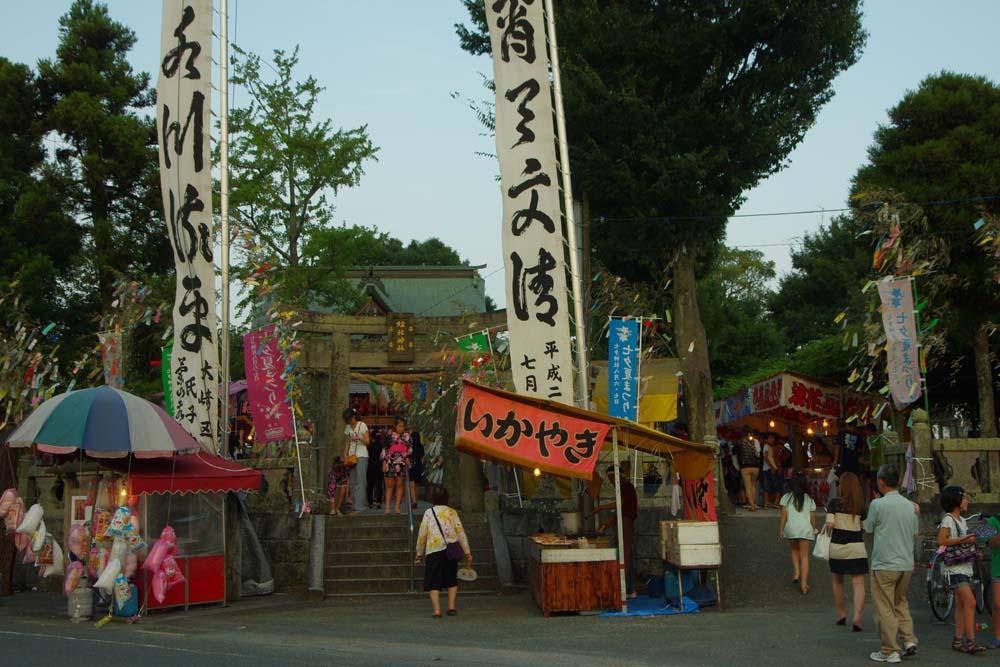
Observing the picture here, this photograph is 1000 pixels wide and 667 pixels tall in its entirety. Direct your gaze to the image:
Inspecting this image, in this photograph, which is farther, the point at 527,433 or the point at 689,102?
the point at 689,102

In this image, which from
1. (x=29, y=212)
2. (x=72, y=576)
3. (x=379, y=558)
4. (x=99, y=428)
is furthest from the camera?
(x=29, y=212)

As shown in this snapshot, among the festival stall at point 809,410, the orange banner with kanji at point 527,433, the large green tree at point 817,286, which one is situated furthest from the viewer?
the large green tree at point 817,286

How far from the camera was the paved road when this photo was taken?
30.2 feet

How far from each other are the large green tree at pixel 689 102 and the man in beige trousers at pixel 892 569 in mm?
12273

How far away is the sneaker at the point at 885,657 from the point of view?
8820 millimetres

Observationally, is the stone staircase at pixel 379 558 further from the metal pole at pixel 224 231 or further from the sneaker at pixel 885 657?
the sneaker at pixel 885 657

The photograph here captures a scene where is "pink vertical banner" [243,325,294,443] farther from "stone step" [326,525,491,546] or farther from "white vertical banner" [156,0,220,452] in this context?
"stone step" [326,525,491,546]

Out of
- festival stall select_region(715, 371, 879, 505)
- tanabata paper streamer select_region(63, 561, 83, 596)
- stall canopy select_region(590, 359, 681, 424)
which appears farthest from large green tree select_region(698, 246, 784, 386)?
tanabata paper streamer select_region(63, 561, 83, 596)

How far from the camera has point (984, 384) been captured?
2056 cm

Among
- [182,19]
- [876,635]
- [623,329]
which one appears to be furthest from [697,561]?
[182,19]

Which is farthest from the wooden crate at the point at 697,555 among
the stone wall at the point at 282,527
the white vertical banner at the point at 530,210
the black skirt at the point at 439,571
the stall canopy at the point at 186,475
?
the stone wall at the point at 282,527

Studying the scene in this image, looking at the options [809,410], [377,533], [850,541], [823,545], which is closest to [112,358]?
[377,533]

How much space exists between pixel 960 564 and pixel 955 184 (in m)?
12.7

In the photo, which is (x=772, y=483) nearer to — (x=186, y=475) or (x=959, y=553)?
(x=959, y=553)
